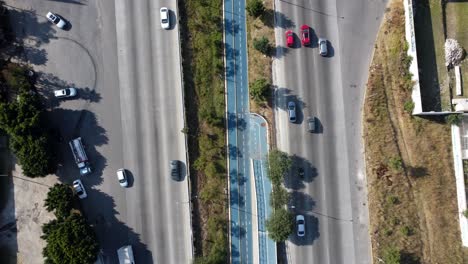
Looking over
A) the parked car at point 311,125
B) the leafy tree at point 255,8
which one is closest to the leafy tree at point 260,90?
the parked car at point 311,125

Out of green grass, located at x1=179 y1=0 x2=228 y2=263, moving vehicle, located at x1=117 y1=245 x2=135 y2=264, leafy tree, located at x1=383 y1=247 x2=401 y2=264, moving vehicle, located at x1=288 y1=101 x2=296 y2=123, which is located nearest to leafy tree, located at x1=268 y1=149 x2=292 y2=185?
moving vehicle, located at x1=288 y1=101 x2=296 y2=123

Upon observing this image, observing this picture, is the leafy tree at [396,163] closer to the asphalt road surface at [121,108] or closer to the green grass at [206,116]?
the green grass at [206,116]

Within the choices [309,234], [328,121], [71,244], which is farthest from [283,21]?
[71,244]

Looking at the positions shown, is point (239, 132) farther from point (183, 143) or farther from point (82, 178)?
point (82, 178)

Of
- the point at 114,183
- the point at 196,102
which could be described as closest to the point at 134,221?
the point at 114,183

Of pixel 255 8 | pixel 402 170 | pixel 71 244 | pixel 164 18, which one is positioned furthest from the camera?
pixel 402 170

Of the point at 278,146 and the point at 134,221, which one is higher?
the point at 278,146

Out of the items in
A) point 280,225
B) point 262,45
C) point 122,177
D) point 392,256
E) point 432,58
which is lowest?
point 392,256

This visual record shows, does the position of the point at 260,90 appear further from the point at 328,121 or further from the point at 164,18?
the point at 164,18
